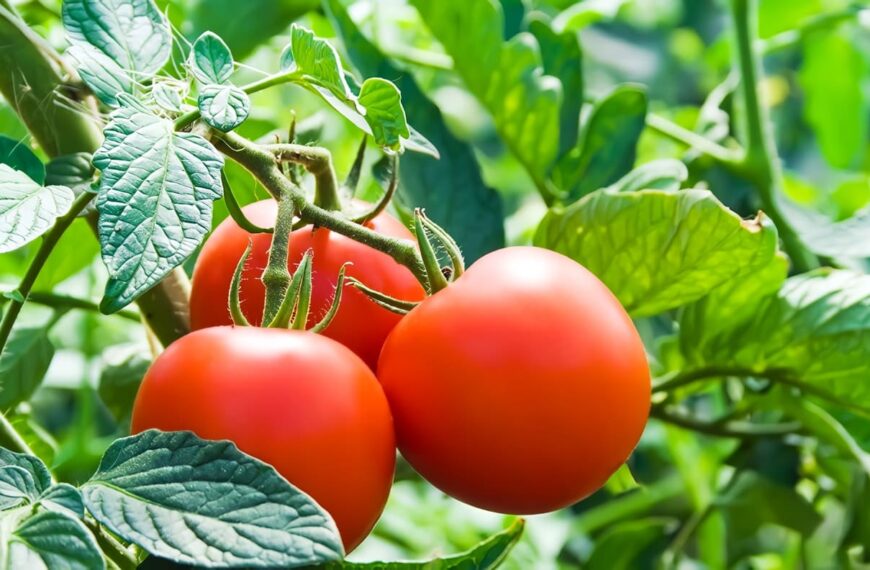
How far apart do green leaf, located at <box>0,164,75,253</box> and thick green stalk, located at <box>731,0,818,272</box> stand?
509mm

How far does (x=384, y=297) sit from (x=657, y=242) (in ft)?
0.49

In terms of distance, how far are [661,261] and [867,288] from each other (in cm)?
11

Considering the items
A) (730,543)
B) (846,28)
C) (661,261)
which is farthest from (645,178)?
(846,28)

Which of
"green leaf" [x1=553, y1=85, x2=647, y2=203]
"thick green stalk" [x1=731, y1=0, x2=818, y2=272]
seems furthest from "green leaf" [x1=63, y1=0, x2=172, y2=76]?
"thick green stalk" [x1=731, y1=0, x2=818, y2=272]

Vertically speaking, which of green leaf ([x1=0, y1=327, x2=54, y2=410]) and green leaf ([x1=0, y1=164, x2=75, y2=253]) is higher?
green leaf ([x1=0, y1=164, x2=75, y2=253])

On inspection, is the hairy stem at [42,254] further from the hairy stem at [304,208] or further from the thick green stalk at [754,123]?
the thick green stalk at [754,123]

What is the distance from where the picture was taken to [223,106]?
1.21ft

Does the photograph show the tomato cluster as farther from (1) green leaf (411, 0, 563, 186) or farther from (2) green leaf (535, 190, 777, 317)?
(1) green leaf (411, 0, 563, 186)

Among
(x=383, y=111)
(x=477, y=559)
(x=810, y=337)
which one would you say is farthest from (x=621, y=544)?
(x=383, y=111)

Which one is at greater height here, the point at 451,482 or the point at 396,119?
the point at 396,119

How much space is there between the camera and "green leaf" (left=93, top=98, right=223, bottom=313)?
1.08 feet

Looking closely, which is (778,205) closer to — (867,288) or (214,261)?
(867,288)

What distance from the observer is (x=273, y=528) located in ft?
1.05

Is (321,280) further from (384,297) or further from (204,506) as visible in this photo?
(204,506)
